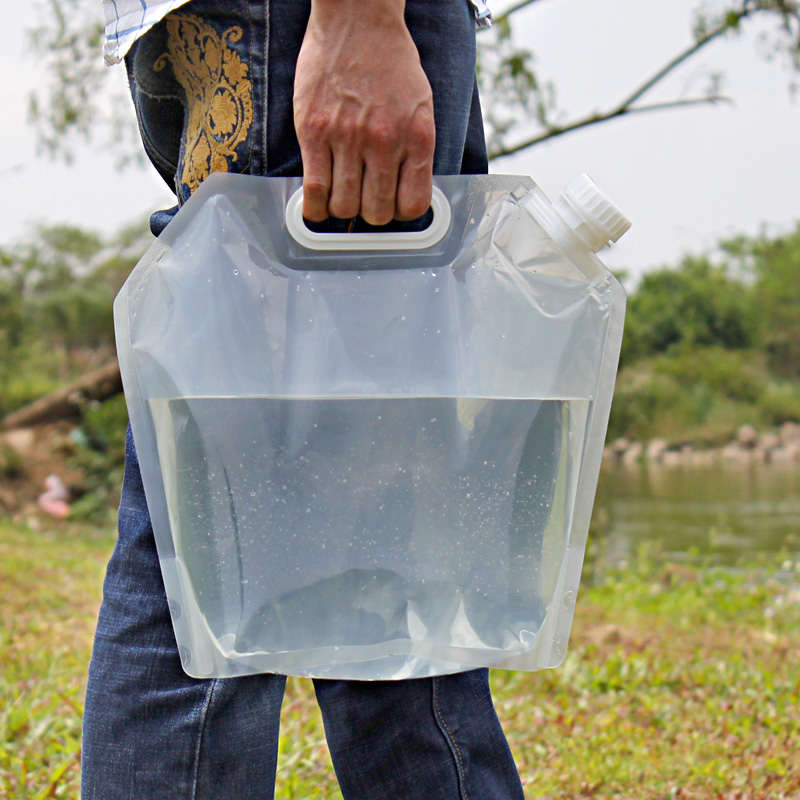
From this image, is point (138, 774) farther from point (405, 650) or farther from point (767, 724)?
point (767, 724)

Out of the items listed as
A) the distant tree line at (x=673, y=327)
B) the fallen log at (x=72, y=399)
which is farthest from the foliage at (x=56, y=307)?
the fallen log at (x=72, y=399)

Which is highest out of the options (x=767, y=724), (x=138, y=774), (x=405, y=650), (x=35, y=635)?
(x=405, y=650)

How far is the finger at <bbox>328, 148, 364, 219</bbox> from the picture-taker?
0.72m

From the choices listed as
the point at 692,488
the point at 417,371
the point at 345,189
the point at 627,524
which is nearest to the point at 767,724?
the point at 417,371

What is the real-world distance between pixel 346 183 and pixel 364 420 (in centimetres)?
23

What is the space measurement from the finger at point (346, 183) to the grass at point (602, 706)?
1.07 meters

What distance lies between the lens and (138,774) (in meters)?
0.80

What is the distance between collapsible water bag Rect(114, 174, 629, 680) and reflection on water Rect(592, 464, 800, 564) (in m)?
3.88

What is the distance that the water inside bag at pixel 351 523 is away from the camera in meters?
0.81

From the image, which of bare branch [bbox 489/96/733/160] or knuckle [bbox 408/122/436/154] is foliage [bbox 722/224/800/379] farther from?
knuckle [bbox 408/122/436/154]

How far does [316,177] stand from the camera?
734mm

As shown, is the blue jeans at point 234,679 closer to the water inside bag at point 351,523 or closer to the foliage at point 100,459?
the water inside bag at point 351,523

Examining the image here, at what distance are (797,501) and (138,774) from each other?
10066 millimetres

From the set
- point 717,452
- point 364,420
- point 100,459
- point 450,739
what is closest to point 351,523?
point 364,420
